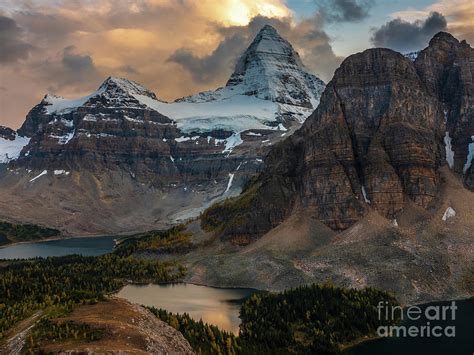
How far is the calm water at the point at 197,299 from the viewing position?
4941 inches

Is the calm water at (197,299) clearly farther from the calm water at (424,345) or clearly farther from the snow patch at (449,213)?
the snow patch at (449,213)

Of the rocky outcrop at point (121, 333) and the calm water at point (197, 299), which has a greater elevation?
the rocky outcrop at point (121, 333)

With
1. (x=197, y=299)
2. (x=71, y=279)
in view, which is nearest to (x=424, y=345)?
(x=197, y=299)

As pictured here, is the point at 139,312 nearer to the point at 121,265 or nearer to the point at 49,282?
the point at 49,282

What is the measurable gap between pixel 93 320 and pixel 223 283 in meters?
95.1

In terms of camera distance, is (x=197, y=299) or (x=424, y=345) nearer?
(x=424, y=345)

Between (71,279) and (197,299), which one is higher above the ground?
(71,279)

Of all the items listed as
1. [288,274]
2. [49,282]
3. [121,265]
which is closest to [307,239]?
[288,274]

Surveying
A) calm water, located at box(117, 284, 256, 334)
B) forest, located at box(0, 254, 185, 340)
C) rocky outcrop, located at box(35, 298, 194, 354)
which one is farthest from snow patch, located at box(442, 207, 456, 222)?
rocky outcrop, located at box(35, 298, 194, 354)

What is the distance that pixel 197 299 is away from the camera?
150250 mm

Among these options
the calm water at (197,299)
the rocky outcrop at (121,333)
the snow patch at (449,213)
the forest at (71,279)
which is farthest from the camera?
the snow patch at (449,213)

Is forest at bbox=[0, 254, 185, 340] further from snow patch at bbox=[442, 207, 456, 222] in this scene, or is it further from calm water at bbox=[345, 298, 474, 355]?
snow patch at bbox=[442, 207, 456, 222]

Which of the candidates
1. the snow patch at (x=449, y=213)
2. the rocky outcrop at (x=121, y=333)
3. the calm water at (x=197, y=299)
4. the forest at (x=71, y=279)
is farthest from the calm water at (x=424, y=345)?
the snow patch at (x=449, y=213)

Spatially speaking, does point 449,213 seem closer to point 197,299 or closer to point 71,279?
point 197,299
